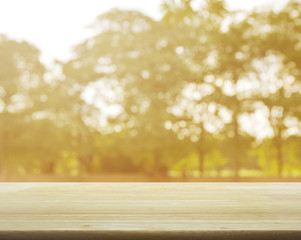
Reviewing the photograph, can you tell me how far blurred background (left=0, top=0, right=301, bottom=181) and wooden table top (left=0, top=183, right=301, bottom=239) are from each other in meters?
13.6

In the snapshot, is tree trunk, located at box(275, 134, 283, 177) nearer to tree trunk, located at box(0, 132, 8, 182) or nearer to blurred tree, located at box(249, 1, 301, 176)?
blurred tree, located at box(249, 1, 301, 176)

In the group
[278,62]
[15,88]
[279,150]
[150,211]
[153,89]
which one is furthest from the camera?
[278,62]

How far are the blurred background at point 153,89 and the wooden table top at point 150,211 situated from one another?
44.5ft

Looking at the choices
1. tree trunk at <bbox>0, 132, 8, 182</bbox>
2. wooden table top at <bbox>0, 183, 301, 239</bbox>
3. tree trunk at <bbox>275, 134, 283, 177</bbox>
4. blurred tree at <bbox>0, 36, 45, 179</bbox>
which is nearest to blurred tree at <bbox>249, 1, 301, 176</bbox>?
tree trunk at <bbox>275, 134, 283, 177</bbox>

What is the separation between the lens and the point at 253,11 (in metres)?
18.4

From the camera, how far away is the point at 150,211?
232cm

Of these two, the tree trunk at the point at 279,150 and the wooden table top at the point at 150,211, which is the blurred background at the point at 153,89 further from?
the wooden table top at the point at 150,211

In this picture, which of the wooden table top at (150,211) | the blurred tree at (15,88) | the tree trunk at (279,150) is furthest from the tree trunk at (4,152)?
the wooden table top at (150,211)

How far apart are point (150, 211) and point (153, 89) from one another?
15.3 metres

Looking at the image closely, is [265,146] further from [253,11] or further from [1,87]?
[1,87]

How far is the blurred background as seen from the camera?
17.5 meters

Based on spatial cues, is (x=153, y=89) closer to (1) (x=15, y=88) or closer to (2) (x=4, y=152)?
(1) (x=15, y=88)

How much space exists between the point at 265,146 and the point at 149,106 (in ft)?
18.1

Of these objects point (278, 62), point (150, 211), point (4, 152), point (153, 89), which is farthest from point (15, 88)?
point (150, 211)
